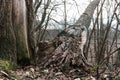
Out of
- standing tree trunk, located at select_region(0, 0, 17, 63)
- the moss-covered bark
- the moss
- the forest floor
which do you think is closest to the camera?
the forest floor

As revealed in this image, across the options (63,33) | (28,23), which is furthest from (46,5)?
(28,23)

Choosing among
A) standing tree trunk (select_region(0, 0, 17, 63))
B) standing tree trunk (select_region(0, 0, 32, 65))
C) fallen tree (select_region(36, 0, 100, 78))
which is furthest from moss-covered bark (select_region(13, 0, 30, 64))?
fallen tree (select_region(36, 0, 100, 78))

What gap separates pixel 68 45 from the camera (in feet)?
20.5

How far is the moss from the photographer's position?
4.90 m

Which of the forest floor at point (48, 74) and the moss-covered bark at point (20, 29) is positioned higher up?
the moss-covered bark at point (20, 29)

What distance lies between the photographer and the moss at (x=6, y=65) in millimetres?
4898

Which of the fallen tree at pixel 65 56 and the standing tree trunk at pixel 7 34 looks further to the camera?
the fallen tree at pixel 65 56

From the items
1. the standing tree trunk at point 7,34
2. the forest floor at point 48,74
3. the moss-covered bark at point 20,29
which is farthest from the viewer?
the moss-covered bark at point 20,29

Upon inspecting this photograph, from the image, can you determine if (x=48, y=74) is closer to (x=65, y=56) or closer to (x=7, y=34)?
(x=65, y=56)

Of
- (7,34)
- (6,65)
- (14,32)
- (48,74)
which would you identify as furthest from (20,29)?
(48,74)

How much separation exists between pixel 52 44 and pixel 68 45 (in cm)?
40

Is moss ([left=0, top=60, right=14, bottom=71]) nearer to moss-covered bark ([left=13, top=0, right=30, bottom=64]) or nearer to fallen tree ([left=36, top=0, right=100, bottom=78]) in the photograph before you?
moss-covered bark ([left=13, top=0, right=30, bottom=64])

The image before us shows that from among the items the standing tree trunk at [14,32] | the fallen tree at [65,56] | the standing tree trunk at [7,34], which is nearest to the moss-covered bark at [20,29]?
the standing tree trunk at [14,32]

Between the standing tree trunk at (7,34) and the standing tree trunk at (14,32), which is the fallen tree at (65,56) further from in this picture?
the standing tree trunk at (7,34)
